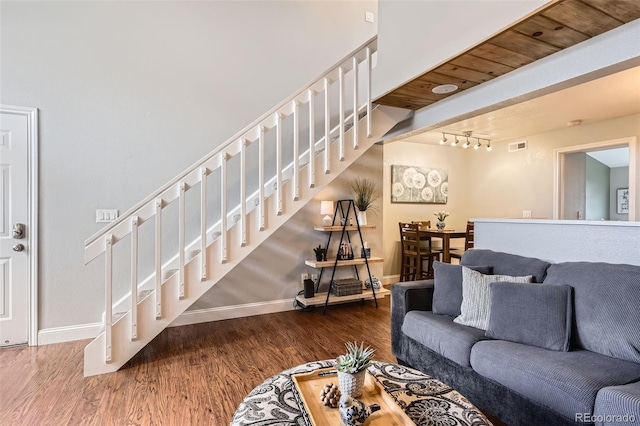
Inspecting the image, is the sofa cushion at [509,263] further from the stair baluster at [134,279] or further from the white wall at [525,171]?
the white wall at [525,171]

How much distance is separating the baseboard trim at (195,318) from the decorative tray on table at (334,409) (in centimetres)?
253

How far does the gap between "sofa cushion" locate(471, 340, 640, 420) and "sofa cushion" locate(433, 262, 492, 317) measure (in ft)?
1.69

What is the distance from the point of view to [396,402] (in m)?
1.27

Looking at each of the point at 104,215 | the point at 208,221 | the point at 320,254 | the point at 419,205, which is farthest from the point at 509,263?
the point at 104,215

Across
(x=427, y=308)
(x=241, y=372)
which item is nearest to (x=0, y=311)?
(x=241, y=372)

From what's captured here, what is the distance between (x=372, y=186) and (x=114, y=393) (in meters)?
3.56

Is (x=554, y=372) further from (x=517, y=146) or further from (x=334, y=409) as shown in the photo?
(x=517, y=146)

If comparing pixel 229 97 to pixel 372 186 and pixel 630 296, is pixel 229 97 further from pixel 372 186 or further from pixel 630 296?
pixel 630 296

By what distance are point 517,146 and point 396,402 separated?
5.69 m

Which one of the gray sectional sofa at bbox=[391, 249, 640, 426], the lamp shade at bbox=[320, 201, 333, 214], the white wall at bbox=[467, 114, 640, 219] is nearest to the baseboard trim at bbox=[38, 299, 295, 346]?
the lamp shade at bbox=[320, 201, 333, 214]

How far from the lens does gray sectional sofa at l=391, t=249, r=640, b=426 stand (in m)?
1.48

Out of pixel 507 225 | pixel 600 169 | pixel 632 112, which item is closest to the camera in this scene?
pixel 507 225

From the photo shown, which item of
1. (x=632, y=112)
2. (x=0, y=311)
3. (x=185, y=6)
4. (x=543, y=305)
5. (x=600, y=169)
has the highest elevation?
(x=185, y=6)

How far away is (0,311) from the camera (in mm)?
2961
